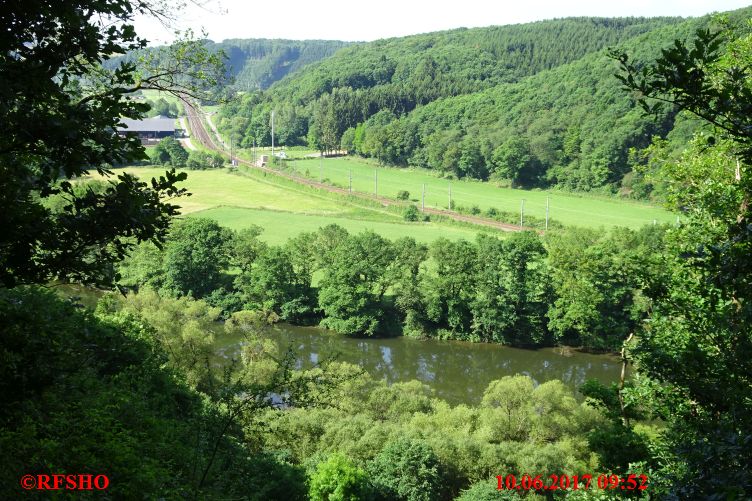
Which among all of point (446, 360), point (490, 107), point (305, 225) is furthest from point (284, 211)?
point (490, 107)

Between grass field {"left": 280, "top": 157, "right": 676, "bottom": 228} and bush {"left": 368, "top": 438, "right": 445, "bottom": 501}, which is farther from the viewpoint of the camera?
grass field {"left": 280, "top": 157, "right": 676, "bottom": 228}

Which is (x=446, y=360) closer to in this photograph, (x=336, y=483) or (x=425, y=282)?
(x=425, y=282)

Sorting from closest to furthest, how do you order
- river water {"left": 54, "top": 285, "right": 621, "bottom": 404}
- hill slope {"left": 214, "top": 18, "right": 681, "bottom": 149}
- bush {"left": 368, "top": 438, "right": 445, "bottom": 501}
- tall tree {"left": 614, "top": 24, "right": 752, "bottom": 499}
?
tall tree {"left": 614, "top": 24, "right": 752, "bottom": 499}, bush {"left": 368, "top": 438, "right": 445, "bottom": 501}, river water {"left": 54, "top": 285, "right": 621, "bottom": 404}, hill slope {"left": 214, "top": 18, "right": 681, "bottom": 149}

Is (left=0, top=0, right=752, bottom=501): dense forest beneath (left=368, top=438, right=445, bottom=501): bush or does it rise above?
above

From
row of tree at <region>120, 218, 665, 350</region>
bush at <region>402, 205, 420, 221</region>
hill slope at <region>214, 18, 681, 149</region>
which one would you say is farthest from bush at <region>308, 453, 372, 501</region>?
hill slope at <region>214, 18, 681, 149</region>

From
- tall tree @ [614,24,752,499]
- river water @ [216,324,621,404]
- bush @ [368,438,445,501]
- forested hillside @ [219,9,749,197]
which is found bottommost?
river water @ [216,324,621,404]

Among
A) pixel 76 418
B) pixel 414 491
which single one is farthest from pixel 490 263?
pixel 76 418

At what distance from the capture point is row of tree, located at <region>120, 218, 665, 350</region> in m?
30.6

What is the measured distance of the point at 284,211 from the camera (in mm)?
52688

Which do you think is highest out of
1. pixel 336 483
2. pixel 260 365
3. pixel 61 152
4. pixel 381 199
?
pixel 61 152

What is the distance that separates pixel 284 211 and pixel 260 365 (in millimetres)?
33774

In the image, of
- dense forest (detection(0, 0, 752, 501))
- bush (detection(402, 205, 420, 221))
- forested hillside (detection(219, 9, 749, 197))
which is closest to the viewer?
dense forest (detection(0, 0, 752, 501))

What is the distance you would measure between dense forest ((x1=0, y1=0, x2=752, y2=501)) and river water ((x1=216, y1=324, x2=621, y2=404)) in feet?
13.3

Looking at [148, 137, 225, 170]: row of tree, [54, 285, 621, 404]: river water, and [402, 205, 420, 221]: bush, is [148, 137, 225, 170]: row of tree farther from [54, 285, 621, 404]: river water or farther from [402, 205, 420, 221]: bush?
[54, 285, 621, 404]: river water
